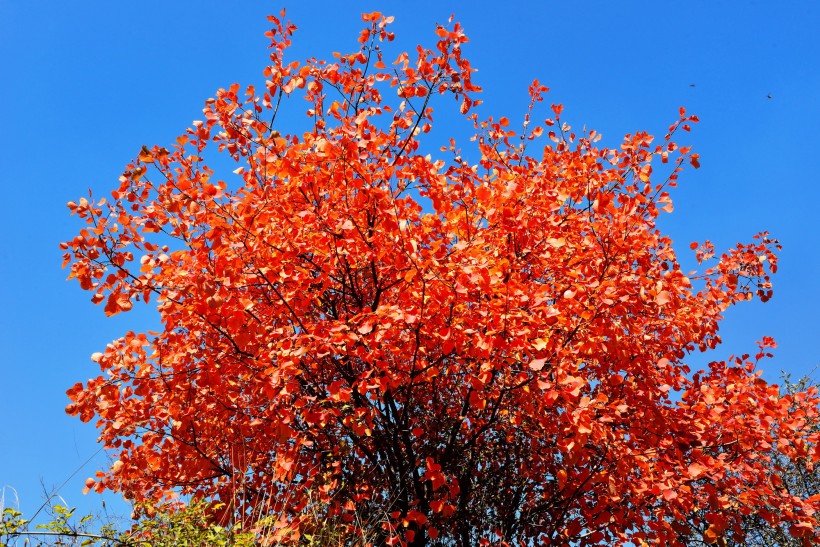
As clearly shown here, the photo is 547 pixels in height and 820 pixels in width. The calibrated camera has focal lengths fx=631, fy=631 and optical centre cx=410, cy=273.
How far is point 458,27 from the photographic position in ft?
16.6

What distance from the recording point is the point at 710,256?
704cm

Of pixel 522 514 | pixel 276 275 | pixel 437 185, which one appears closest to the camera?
pixel 276 275

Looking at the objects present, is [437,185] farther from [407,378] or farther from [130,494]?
[130,494]

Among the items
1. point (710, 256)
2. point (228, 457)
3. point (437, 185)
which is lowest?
point (228, 457)

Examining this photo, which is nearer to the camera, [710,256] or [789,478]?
[710,256]

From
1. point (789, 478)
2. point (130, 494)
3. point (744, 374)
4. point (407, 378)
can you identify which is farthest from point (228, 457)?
point (789, 478)

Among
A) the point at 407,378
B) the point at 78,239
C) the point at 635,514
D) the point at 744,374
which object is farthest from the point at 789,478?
the point at 78,239

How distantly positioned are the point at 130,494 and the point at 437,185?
3712 mm

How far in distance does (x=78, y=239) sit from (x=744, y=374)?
619 cm

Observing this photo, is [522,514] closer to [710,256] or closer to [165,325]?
[710,256]

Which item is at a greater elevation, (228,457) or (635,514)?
(228,457)

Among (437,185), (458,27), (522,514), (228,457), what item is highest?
(458,27)

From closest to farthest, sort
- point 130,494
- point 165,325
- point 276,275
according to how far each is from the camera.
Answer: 1. point 276,275
2. point 130,494
3. point 165,325

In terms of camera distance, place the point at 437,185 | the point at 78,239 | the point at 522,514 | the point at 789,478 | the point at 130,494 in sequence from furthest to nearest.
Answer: the point at 789,478, the point at 522,514, the point at 437,185, the point at 130,494, the point at 78,239
